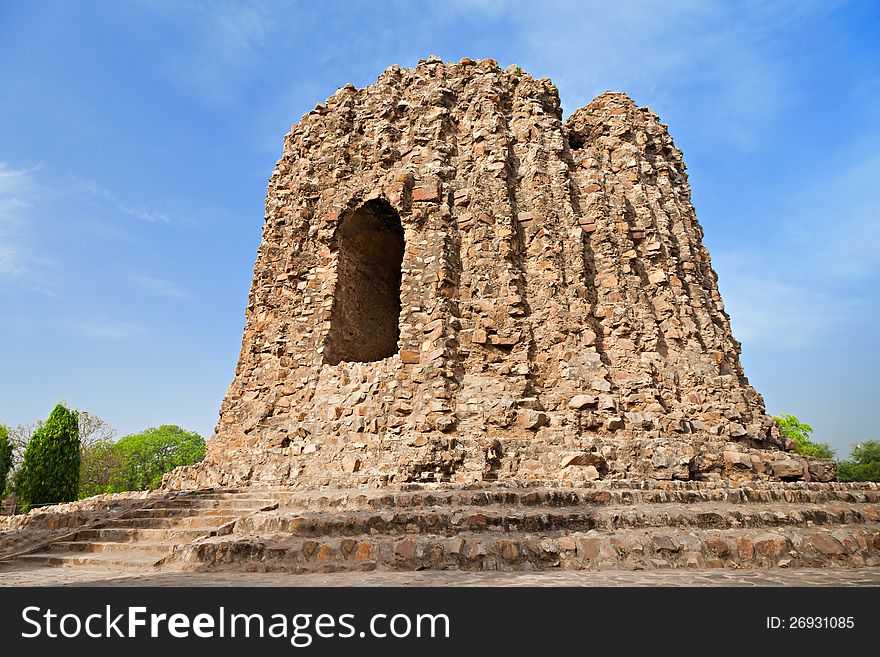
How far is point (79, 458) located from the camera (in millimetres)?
24688

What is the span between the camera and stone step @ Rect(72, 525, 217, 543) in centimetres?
769

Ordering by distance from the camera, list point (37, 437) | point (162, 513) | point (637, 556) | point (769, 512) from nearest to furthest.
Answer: point (637, 556) < point (769, 512) < point (162, 513) < point (37, 437)

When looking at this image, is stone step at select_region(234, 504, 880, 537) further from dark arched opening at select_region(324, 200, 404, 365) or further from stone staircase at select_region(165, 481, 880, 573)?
dark arched opening at select_region(324, 200, 404, 365)

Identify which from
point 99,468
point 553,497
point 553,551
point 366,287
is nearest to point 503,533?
point 553,551

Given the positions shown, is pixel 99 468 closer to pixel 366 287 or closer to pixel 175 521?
pixel 366 287

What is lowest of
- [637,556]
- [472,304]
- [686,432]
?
[637,556]

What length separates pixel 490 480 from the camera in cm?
879

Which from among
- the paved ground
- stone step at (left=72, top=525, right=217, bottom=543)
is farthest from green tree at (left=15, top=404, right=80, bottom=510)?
the paved ground

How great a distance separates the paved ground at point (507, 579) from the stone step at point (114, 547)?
5.13 ft

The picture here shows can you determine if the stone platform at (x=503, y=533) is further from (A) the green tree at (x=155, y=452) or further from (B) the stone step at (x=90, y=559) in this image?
(A) the green tree at (x=155, y=452)

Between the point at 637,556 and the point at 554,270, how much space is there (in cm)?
696
